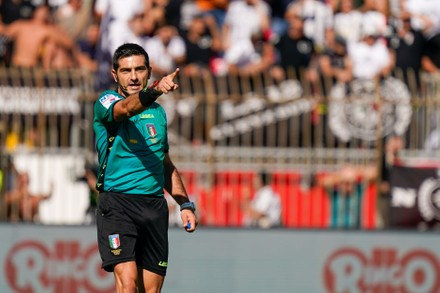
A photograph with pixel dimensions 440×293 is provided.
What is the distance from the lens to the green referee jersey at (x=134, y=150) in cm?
785

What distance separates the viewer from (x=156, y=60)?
49.1 feet

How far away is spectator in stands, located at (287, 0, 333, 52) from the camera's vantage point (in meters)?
15.8

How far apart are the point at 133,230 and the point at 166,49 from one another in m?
7.51

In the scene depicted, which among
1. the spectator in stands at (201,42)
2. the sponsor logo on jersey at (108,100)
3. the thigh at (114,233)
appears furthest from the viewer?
the spectator in stands at (201,42)

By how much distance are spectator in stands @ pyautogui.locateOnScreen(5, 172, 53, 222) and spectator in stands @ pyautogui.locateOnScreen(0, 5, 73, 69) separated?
8.20 feet

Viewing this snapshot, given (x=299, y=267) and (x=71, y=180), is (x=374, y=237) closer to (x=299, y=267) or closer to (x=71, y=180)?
(x=299, y=267)

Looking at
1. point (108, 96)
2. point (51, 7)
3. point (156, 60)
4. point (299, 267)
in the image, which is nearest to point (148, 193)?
point (108, 96)

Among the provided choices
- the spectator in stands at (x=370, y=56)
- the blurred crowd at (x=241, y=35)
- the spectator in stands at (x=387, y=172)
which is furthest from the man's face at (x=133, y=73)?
the spectator in stands at (x=370, y=56)

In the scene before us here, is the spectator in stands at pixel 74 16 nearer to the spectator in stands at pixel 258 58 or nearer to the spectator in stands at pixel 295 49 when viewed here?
the spectator in stands at pixel 258 58

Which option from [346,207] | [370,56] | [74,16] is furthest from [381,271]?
[74,16]

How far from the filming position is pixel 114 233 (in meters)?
7.92

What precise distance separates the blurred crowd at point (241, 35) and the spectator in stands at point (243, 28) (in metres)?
0.01

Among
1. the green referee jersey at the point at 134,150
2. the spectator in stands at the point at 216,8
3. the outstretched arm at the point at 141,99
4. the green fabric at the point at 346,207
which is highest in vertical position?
the spectator in stands at the point at 216,8

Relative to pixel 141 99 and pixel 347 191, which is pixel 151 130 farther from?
pixel 347 191
